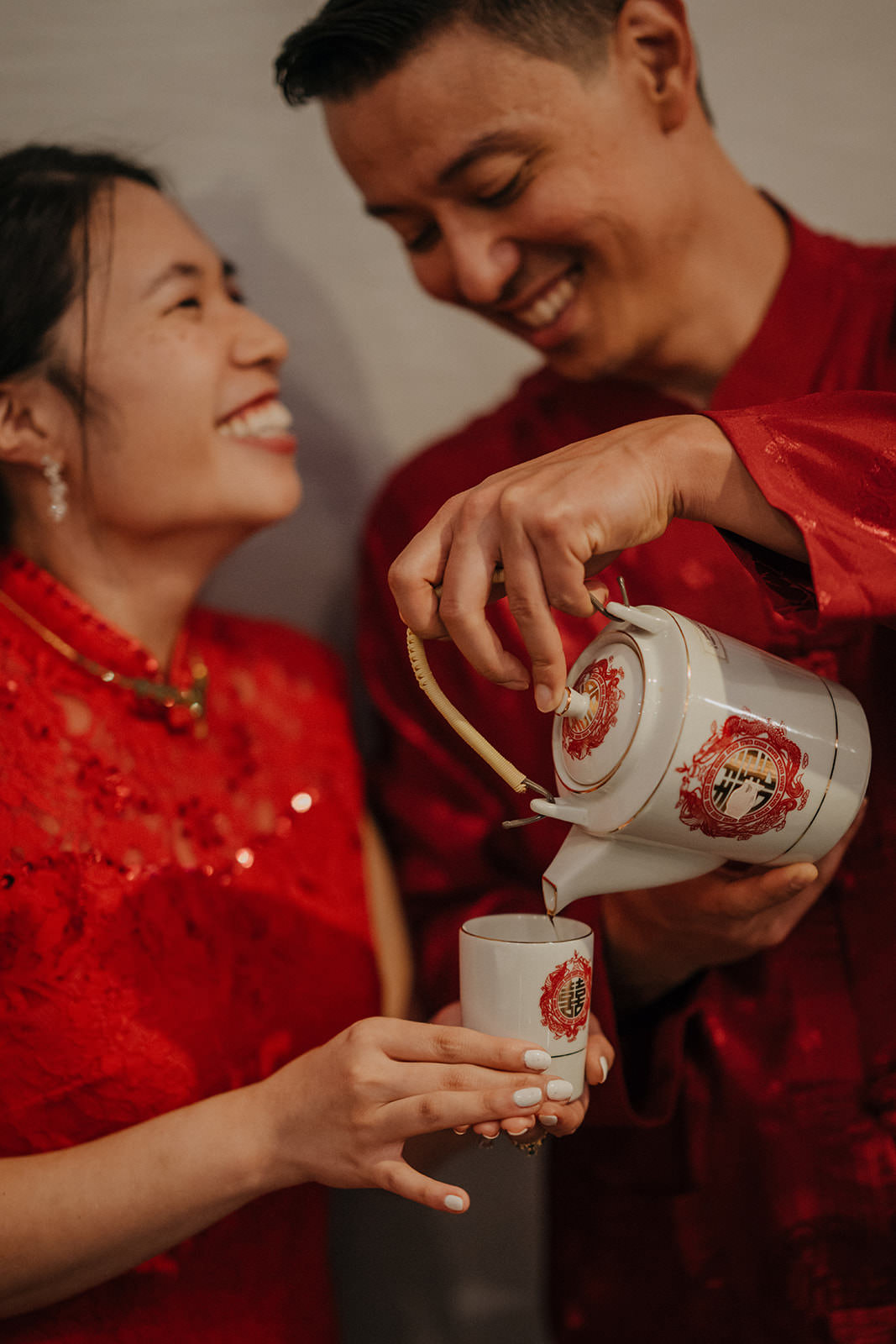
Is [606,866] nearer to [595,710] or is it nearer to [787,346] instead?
[595,710]

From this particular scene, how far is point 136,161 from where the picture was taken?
3.87 feet

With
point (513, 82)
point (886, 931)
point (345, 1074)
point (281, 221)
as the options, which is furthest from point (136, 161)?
point (886, 931)

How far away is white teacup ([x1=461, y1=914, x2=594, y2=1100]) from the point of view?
71 centimetres

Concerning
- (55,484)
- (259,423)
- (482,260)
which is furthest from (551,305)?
(55,484)

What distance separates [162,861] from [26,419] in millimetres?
489

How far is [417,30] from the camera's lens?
896mm

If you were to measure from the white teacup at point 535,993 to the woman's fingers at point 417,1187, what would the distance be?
0.11 m

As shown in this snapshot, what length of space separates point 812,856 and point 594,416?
0.55m

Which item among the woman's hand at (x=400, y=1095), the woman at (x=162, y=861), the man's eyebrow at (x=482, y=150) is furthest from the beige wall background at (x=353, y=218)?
the woman's hand at (x=400, y=1095)

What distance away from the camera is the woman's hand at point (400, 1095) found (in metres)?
0.70

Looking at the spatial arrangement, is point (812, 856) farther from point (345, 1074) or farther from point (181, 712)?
point (181, 712)

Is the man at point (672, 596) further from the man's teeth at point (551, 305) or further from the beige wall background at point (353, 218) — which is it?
the beige wall background at point (353, 218)

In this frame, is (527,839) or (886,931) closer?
(886,931)

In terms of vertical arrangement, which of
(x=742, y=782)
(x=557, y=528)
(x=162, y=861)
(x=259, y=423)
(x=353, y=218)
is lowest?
(x=162, y=861)
